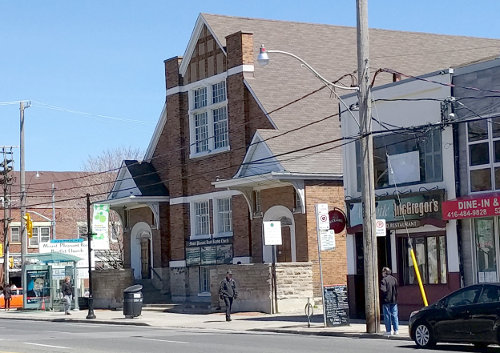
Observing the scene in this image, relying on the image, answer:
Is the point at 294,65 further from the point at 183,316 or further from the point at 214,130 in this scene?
the point at 183,316

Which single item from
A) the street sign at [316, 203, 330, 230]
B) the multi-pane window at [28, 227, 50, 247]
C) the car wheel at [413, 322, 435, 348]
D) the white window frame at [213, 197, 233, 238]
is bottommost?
the car wheel at [413, 322, 435, 348]

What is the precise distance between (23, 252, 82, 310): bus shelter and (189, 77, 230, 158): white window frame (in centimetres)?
898

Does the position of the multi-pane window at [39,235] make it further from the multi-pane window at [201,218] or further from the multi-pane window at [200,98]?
the multi-pane window at [200,98]

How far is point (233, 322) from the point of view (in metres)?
33.9

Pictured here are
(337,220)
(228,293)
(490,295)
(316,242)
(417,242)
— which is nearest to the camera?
(490,295)

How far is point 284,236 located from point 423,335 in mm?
18953

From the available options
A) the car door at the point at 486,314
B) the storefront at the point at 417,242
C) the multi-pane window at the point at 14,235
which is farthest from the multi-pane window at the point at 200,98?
the multi-pane window at the point at 14,235

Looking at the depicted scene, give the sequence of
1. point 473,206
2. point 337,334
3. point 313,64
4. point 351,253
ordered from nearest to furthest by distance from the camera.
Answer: point 337,334, point 473,206, point 351,253, point 313,64

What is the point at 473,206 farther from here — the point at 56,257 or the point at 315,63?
the point at 56,257

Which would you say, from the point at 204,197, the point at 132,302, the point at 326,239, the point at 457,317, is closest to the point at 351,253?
the point at 326,239

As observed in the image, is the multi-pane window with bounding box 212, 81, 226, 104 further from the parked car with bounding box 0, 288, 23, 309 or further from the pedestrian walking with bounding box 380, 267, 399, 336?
the parked car with bounding box 0, 288, 23, 309

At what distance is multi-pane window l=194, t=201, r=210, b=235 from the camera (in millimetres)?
45556

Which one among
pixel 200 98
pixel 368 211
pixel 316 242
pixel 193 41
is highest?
pixel 193 41

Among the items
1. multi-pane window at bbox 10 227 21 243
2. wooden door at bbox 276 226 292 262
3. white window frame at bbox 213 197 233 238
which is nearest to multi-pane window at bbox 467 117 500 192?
wooden door at bbox 276 226 292 262
